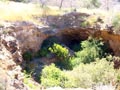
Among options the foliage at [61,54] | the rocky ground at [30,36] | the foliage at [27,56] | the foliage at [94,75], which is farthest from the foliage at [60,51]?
the foliage at [94,75]

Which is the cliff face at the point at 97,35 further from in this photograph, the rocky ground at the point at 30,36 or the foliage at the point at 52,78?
the foliage at the point at 52,78

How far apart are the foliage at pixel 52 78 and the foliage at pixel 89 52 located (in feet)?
15.4

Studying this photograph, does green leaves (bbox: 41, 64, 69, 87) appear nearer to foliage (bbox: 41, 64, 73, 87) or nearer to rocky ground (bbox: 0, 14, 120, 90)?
foliage (bbox: 41, 64, 73, 87)

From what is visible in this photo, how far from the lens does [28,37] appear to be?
31.2m

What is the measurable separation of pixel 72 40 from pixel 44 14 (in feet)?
17.0

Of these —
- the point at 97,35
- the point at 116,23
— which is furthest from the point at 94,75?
the point at 97,35

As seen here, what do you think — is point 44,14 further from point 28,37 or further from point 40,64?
point 40,64

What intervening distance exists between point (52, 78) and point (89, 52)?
23.6ft

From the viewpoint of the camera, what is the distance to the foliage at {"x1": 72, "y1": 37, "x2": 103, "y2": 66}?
30.9m

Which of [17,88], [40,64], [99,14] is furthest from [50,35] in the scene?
[17,88]

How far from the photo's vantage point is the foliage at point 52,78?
79.6 ft

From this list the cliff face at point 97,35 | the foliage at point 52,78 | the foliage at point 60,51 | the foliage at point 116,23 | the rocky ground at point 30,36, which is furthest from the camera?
the cliff face at point 97,35

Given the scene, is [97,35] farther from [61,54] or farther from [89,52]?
[61,54]

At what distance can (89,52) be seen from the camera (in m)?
31.2
